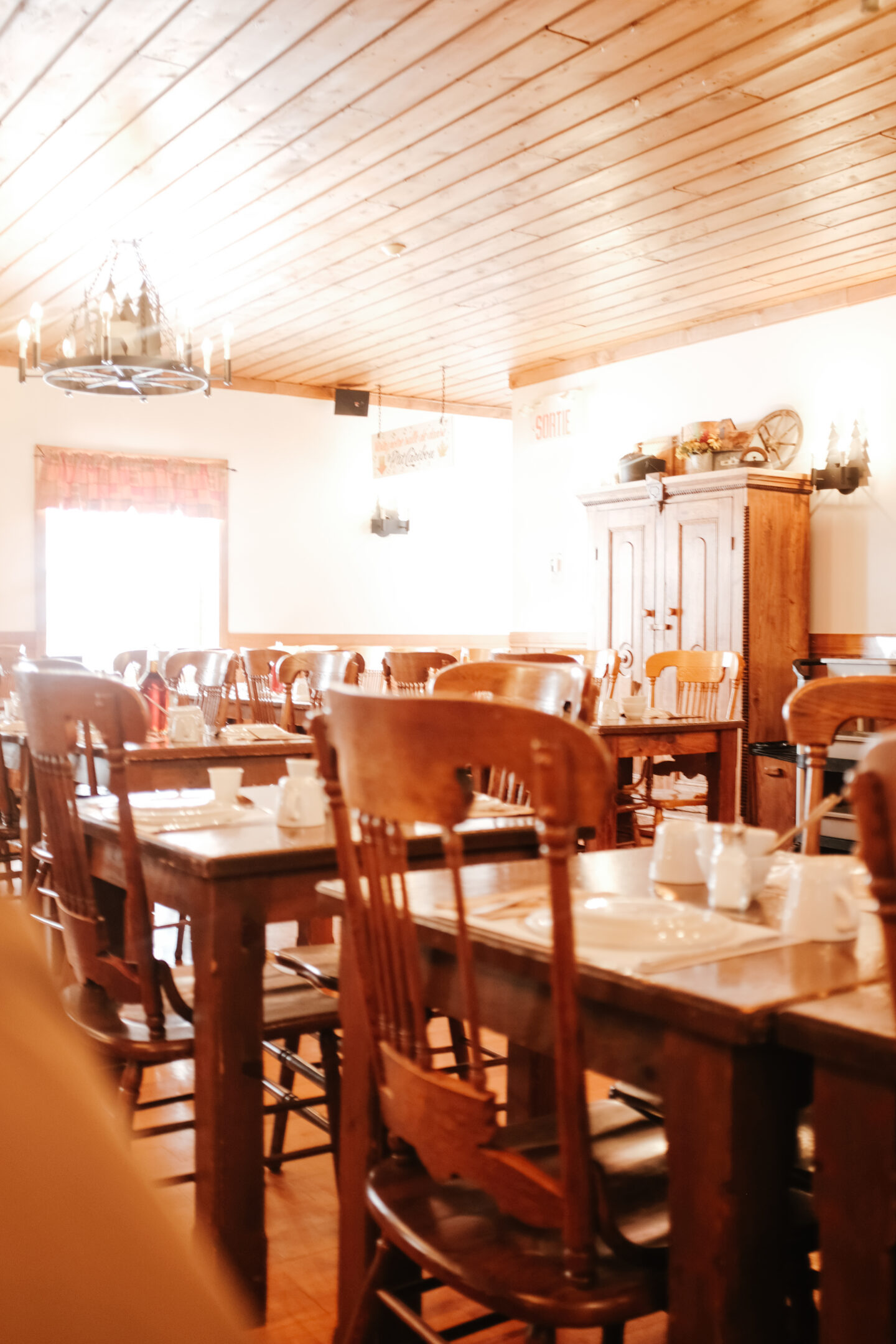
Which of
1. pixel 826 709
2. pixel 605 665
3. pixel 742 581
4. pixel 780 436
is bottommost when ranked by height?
pixel 605 665

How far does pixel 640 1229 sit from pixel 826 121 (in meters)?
4.49

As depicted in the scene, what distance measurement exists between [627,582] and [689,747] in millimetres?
2972

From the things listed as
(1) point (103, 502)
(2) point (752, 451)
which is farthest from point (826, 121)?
(1) point (103, 502)

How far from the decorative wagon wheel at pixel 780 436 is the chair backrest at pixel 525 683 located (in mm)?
5016

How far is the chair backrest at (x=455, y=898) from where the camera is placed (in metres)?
1.10

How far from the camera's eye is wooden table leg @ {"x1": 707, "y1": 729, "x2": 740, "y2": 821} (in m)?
5.13

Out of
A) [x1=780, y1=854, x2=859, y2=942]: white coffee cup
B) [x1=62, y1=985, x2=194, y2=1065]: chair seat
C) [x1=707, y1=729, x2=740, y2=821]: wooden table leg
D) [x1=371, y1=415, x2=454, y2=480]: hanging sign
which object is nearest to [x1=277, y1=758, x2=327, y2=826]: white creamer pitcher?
[x1=62, y1=985, x2=194, y2=1065]: chair seat

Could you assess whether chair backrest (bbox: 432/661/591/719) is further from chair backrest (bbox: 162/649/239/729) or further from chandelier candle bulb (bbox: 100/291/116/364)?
chandelier candle bulb (bbox: 100/291/116/364)

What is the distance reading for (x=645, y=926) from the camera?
1334 mm

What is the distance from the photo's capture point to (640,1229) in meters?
1.29

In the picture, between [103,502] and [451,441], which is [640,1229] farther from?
[103,502]

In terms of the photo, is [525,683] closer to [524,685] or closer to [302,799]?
[524,685]

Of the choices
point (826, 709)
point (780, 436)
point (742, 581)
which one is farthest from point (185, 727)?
point (780, 436)

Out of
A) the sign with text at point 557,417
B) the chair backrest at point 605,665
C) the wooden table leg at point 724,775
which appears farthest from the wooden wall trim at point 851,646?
the sign with text at point 557,417
